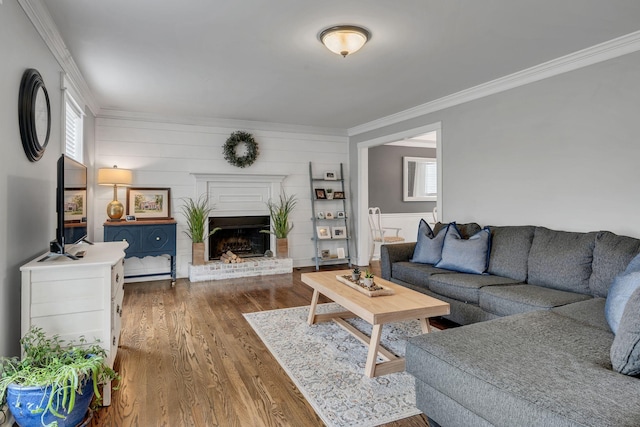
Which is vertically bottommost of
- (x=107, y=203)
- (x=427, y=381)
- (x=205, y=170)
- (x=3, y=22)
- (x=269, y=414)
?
(x=269, y=414)

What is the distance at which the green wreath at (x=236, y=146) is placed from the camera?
5.73 meters

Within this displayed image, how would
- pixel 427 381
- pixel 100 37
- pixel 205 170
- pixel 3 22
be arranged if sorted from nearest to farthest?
1. pixel 427 381
2. pixel 3 22
3. pixel 100 37
4. pixel 205 170

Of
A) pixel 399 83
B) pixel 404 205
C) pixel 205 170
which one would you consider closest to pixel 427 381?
pixel 399 83

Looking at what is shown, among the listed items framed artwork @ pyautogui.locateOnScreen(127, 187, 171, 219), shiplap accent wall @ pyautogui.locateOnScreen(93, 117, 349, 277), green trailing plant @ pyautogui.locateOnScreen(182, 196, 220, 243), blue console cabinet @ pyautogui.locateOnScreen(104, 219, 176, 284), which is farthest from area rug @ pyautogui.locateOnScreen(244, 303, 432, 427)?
shiplap accent wall @ pyautogui.locateOnScreen(93, 117, 349, 277)

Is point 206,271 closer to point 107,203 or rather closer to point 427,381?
point 107,203

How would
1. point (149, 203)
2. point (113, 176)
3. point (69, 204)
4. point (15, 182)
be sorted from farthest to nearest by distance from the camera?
1. point (149, 203)
2. point (113, 176)
3. point (69, 204)
4. point (15, 182)

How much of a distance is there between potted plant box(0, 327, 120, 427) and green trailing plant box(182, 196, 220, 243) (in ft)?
11.4

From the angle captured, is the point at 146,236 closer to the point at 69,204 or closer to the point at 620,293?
the point at 69,204

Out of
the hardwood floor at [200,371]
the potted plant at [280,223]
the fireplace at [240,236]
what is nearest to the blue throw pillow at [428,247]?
the hardwood floor at [200,371]

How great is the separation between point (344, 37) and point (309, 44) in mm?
383

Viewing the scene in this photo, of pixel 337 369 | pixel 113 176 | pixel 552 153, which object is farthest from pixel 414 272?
pixel 113 176

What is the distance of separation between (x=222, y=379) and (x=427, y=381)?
53.3 inches

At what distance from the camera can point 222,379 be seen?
2.44 meters

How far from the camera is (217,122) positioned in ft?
18.8
